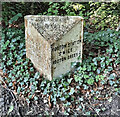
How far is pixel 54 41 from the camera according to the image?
309 centimetres

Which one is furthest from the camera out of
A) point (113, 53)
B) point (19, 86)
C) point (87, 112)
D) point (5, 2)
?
point (5, 2)

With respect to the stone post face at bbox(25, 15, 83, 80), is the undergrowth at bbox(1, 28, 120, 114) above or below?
below

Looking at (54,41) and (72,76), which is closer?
(54,41)

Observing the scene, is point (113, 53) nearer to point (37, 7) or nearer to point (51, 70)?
point (51, 70)

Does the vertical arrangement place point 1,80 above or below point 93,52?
below

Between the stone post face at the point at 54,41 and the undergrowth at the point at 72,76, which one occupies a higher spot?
the stone post face at the point at 54,41

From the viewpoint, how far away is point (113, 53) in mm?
3842

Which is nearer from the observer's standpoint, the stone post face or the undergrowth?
the stone post face

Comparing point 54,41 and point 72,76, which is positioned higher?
point 54,41

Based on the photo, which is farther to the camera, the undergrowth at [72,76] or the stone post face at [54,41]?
the undergrowth at [72,76]

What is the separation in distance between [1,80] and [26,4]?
249cm

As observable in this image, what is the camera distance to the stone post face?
10.4ft

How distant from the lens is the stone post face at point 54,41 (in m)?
3.16

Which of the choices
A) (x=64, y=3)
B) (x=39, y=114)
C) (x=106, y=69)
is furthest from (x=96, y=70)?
(x=64, y=3)
